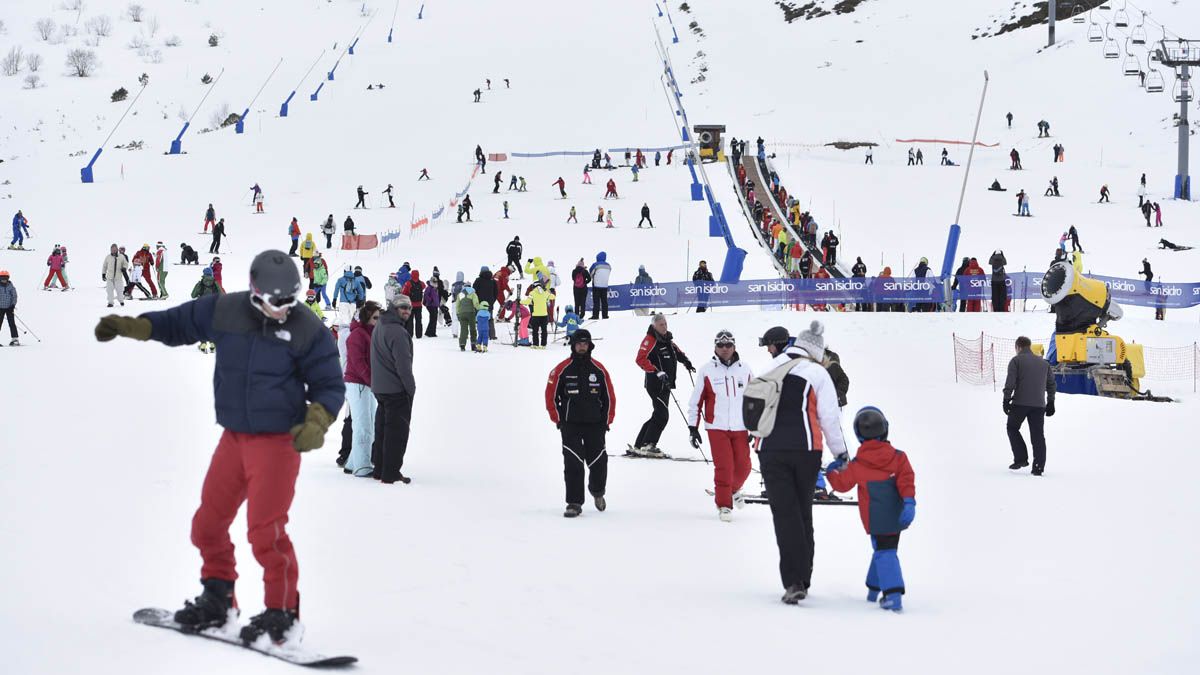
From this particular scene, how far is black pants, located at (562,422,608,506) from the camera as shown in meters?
10.6

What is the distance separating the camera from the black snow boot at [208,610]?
5.95 metres

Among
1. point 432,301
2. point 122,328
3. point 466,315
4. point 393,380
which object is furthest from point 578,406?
point 432,301

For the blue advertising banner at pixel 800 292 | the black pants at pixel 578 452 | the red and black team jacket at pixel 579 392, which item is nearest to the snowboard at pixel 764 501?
the black pants at pixel 578 452

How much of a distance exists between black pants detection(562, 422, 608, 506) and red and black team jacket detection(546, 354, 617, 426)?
81mm

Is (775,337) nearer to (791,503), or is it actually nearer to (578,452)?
(791,503)

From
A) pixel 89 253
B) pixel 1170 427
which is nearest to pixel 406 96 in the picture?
pixel 89 253

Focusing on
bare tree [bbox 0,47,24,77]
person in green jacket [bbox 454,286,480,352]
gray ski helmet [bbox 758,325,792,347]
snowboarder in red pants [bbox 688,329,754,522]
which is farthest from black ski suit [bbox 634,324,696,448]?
bare tree [bbox 0,47,24,77]

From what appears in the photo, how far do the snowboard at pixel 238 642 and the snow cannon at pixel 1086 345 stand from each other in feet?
59.2

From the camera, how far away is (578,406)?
1059 centimetres

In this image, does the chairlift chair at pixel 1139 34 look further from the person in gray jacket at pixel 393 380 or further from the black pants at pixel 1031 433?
the person in gray jacket at pixel 393 380

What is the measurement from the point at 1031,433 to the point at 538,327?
473 inches

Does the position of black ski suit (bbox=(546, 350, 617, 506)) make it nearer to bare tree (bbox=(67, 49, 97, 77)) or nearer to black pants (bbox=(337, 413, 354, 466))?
black pants (bbox=(337, 413, 354, 466))

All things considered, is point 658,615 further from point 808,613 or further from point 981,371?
point 981,371

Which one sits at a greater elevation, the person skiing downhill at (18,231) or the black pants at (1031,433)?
the person skiing downhill at (18,231)
